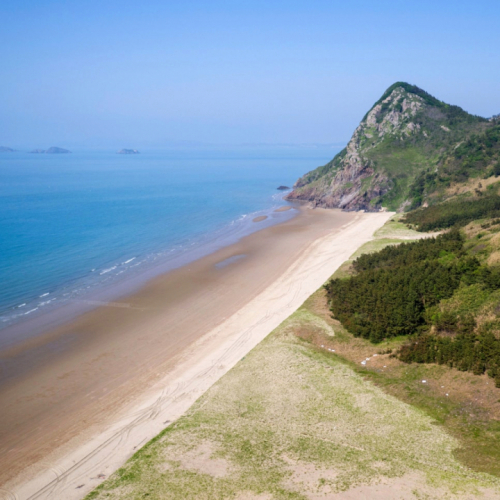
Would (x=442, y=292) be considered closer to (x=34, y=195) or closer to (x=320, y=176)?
(x=320, y=176)

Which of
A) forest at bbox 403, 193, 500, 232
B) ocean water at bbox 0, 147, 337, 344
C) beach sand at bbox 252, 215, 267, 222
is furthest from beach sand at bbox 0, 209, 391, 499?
beach sand at bbox 252, 215, 267, 222

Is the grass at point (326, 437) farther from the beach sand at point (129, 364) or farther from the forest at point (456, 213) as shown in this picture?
the forest at point (456, 213)

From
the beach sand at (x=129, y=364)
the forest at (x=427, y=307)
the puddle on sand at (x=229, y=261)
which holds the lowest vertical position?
the beach sand at (x=129, y=364)

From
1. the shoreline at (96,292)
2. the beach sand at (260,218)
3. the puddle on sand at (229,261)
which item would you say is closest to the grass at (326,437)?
the shoreline at (96,292)

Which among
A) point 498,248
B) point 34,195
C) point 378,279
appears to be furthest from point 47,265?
point 34,195

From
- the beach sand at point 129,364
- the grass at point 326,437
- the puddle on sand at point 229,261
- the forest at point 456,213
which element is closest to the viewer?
the grass at point 326,437

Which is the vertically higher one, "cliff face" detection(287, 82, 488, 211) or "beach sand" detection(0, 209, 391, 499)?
"cliff face" detection(287, 82, 488, 211)

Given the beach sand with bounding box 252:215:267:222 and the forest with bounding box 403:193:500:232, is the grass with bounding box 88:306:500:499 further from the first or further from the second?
the beach sand with bounding box 252:215:267:222
